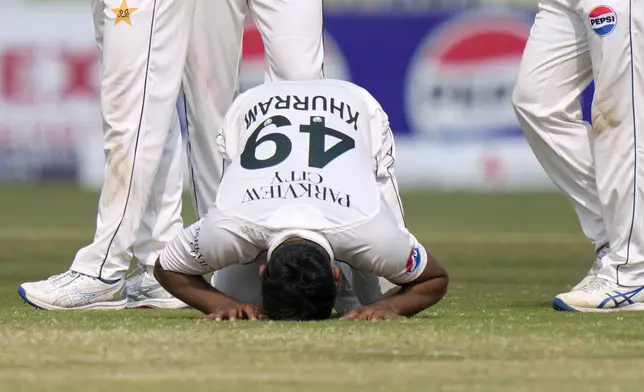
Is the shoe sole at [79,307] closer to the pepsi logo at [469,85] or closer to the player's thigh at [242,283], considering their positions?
the player's thigh at [242,283]

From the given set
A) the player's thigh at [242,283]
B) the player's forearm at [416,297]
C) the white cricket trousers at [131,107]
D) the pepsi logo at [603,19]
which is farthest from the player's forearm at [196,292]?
the pepsi logo at [603,19]

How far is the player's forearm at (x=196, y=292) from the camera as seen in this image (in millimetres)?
5250

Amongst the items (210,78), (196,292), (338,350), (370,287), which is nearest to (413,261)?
(370,287)

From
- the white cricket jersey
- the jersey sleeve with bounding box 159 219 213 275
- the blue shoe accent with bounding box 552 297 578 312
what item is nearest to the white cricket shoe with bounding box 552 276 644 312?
the blue shoe accent with bounding box 552 297 578 312

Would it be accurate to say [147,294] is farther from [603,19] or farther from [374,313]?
[603,19]

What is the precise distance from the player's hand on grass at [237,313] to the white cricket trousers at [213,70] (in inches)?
47.3

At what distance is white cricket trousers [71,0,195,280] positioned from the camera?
5.93 m

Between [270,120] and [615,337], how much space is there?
56.4 inches

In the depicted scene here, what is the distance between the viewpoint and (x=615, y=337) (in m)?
4.75

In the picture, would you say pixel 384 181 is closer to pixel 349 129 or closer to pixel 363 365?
pixel 349 129

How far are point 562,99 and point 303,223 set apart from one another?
1.86m

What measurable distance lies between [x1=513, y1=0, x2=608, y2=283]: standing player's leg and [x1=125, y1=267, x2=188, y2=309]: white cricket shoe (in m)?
1.68

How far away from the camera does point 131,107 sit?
19.7 feet

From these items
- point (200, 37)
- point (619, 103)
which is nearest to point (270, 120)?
point (200, 37)
